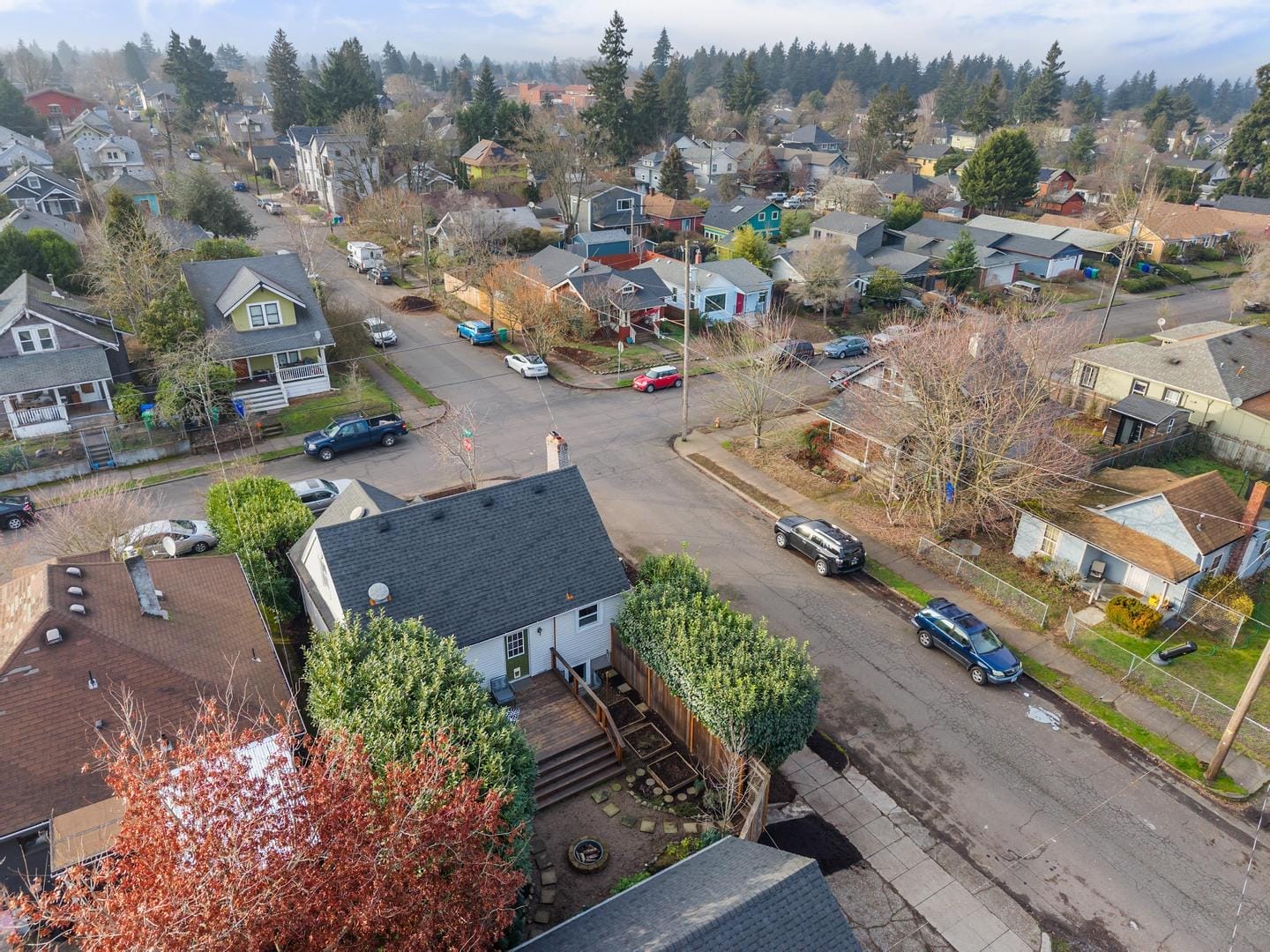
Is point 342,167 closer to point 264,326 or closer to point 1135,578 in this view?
point 264,326

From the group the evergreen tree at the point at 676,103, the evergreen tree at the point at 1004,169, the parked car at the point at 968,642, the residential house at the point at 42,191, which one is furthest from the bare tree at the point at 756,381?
the evergreen tree at the point at 676,103

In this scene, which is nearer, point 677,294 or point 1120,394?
point 1120,394

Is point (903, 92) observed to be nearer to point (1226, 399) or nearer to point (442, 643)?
point (1226, 399)

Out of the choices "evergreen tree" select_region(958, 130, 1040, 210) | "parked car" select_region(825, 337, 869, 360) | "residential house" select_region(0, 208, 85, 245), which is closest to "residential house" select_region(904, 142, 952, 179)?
"evergreen tree" select_region(958, 130, 1040, 210)

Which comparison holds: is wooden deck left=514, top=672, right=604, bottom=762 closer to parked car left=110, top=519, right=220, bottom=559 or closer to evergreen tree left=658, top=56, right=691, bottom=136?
parked car left=110, top=519, right=220, bottom=559

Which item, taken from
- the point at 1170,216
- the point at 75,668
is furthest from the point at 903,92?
the point at 75,668

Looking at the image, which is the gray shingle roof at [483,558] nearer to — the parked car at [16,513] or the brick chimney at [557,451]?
the brick chimney at [557,451]
